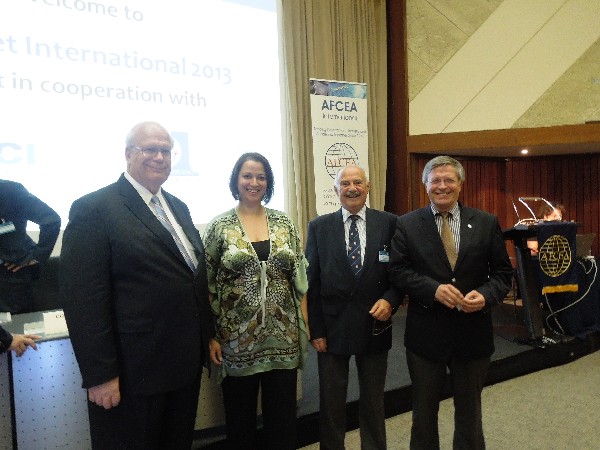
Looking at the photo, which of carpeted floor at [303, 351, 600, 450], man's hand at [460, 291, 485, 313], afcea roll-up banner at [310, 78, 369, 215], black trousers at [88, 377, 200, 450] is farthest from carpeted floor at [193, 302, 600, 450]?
afcea roll-up banner at [310, 78, 369, 215]

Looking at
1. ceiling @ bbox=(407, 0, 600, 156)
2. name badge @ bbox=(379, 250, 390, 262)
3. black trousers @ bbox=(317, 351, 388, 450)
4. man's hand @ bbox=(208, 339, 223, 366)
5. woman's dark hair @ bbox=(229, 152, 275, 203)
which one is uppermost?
ceiling @ bbox=(407, 0, 600, 156)

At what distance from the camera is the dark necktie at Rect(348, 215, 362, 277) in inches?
84.6

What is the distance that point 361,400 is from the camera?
2.16 meters

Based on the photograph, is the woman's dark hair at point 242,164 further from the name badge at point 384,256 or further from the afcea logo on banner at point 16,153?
the afcea logo on banner at point 16,153

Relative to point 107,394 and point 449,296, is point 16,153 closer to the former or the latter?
point 107,394

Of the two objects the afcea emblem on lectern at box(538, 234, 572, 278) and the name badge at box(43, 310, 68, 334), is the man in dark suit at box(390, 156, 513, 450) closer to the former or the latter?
the name badge at box(43, 310, 68, 334)

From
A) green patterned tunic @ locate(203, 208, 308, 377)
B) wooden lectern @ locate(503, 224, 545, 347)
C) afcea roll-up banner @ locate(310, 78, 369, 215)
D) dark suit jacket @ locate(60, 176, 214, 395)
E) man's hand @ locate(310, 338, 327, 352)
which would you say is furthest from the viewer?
afcea roll-up banner @ locate(310, 78, 369, 215)

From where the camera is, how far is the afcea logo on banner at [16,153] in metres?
3.26

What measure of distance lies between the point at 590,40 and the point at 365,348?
4.73 metres

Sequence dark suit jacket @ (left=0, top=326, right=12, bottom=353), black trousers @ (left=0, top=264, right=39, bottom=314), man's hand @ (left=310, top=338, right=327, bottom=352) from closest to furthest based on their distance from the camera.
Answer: dark suit jacket @ (left=0, top=326, right=12, bottom=353)
man's hand @ (left=310, top=338, right=327, bottom=352)
black trousers @ (left=0, top=264, right=39, bottom=314)

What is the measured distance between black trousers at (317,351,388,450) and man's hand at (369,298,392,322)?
18 centimetres

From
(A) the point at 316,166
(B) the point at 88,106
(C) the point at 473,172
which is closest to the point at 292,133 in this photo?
(A) the point at 316,166

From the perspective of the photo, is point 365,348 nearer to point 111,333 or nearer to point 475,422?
point 475,422

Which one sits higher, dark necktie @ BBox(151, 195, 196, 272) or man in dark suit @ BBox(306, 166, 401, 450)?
dark necktie @ BBox(151, 195, 196, 272)
